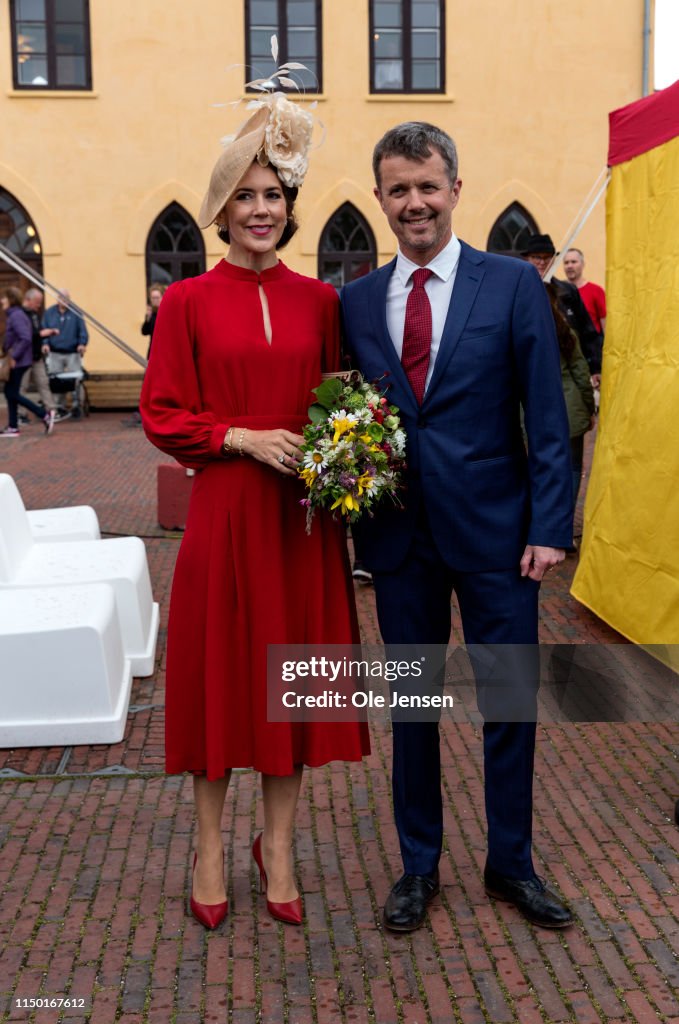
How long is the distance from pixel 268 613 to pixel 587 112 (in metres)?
17.9

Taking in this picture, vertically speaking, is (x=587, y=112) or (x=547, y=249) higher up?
(x=587, y=112)

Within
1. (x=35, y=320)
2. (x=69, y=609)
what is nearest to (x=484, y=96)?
(x=35, y=320)

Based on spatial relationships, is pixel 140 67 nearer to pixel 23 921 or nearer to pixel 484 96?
pixel 484 96

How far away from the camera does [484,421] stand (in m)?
3.14

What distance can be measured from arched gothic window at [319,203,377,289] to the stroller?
4494 mm

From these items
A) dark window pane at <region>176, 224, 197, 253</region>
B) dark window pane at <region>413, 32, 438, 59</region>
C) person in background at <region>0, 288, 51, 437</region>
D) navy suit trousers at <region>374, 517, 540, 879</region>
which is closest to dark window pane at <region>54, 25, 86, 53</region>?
dark window pane at <region>176, 224, 197, 253</region>

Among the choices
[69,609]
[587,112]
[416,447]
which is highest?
[587,112]

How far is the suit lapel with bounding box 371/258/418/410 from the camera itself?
3.17 metres

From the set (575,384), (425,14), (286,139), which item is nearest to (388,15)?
(425,14)

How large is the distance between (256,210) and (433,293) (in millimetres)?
527

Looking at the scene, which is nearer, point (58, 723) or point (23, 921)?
point (23, 921)

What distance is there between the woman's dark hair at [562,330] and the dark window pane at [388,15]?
1329 cm

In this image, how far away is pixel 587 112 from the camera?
1923 centimetres

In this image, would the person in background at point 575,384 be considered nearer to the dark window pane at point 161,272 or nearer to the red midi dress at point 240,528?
the red midi dress at point 240,528
